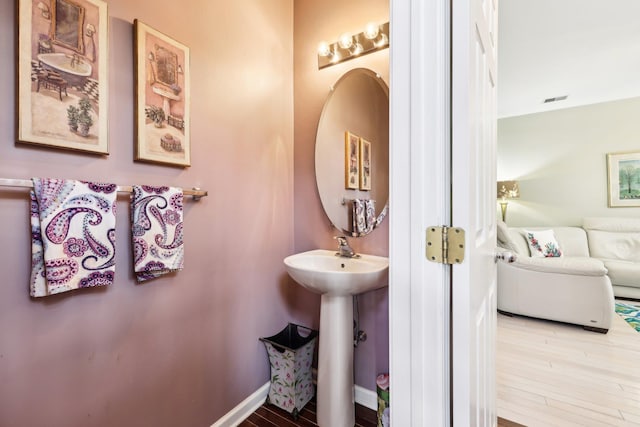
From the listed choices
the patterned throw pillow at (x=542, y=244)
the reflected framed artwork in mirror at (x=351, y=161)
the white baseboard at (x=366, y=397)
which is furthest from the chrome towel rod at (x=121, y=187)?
the patterned throw pillow at (x=542, y=244)

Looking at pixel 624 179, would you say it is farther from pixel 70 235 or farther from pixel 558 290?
pixel 70 235

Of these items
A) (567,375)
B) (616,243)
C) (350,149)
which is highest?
(350,149)

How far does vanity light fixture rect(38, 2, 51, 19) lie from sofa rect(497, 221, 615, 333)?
2.85 m

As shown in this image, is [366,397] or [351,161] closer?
[366,397]

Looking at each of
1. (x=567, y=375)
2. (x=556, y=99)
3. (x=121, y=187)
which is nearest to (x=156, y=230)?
(x=121, y=187)

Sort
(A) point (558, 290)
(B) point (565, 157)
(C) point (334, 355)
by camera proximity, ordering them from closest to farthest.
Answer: (C) point (334, 355) → (A) point (558, 290) → (B) point (565, 157)

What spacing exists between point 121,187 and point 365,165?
1198 millimetres

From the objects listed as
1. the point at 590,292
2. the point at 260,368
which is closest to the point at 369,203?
the point at 260,368

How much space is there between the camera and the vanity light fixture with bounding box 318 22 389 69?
57.2 inches

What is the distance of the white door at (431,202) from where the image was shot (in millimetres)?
630

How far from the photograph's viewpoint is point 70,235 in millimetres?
873

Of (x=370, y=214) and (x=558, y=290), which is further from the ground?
(x=370, y=214)

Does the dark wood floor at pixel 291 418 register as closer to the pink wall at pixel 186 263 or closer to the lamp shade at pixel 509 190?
the pink wall at pixel 186 263

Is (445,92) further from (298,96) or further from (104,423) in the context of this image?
(104,423)
